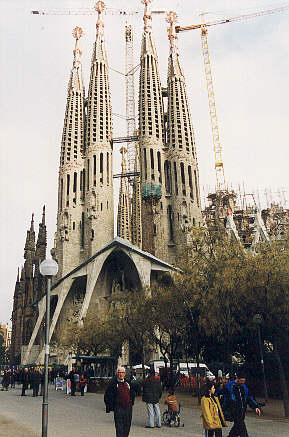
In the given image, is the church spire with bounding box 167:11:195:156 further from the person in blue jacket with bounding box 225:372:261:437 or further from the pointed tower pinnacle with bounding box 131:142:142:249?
the person in blue jacket with bounding box 225:372:261:437

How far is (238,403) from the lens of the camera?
25.6 feet

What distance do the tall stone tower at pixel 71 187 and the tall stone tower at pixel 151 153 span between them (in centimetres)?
805

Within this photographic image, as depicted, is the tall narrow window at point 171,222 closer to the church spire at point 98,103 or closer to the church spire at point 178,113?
the church spire at point 178,113

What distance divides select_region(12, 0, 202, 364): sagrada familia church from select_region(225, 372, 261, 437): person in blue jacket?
126ft

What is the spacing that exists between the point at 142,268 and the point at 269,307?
3226 cm

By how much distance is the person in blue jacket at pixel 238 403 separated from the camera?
7.67 m

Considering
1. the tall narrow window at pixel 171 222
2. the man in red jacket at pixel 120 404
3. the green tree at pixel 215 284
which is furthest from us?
the tall narrow window at pixel 171 222

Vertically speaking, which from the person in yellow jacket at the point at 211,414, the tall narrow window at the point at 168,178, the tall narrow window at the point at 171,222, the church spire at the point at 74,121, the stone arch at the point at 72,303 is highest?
the church spire at the point at 74,121

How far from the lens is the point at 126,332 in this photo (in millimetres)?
25844

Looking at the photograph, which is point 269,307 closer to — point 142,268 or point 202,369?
point 202,369

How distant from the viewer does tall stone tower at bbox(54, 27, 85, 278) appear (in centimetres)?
5388

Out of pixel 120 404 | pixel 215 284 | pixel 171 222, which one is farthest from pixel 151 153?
pixel 120 404

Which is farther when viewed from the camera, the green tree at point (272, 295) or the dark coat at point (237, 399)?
the green tree at point (272, 295)

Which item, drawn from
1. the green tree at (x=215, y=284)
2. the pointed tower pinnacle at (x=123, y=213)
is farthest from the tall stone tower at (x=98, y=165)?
the green tree at (x=215, y=284)
